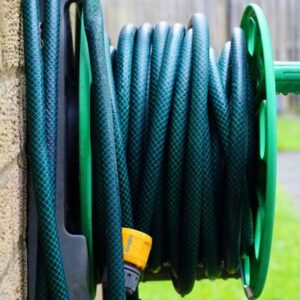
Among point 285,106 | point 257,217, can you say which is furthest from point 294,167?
point 257,217

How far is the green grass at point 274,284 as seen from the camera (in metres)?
4.09

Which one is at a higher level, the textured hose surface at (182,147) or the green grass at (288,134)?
the textured hose surface at (182,147)

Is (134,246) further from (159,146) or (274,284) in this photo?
(274,284)

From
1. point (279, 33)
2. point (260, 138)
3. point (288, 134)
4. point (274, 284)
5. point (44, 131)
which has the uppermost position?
point (44, 131)

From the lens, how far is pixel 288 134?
8336 mm

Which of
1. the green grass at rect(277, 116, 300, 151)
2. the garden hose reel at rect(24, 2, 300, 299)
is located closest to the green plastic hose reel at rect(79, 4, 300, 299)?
the garden hose reel at rect(24, 2, 300, 299)

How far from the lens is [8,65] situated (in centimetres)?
122

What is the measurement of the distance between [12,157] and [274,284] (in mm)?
3266

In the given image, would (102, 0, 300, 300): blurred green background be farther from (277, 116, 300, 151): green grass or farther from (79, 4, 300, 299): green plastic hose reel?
(79, 4, 300, 299): green plastic hose reel

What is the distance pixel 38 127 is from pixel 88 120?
143mm

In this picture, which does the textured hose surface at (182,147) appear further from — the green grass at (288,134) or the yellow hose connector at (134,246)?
the green grass at (288,134)

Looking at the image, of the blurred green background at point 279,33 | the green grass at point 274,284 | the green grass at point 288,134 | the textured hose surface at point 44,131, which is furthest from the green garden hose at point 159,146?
the green grass at point 288,134

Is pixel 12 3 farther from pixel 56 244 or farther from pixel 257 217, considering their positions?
pixel 257 217

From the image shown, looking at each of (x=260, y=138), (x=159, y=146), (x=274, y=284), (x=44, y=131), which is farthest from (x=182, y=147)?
(x=274, y=284)
